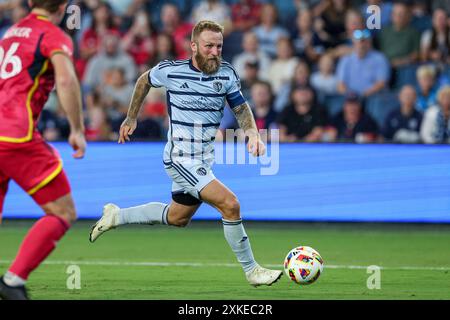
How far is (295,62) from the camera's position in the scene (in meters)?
15.9

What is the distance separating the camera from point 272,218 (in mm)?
13422

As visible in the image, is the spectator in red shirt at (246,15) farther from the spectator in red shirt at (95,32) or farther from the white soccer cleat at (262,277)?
the white soccer cleat at (262,277)

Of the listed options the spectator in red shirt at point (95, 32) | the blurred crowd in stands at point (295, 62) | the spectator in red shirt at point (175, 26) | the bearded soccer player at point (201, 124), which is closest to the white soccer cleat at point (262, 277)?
the bearded soccer player at point (201, 124)

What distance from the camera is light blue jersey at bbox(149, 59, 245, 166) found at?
8.76 m

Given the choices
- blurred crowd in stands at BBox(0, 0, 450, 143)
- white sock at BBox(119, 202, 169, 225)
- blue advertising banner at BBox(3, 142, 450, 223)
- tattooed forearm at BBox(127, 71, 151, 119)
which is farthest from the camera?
blurred crowd in stands at BBox(0, 0, 450, 143)

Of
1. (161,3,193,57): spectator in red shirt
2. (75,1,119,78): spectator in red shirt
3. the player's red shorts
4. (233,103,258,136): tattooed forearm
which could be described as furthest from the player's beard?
(75,1,119,78): spectator in red shirt

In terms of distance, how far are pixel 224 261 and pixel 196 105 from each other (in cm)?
242

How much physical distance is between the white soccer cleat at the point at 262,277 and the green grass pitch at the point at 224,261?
0.27 feet

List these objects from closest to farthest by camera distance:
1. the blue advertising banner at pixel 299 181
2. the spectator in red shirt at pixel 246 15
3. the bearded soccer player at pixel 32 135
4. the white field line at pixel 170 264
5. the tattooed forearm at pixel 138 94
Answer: the bearded soccer player at pixel 32 135 < the tattooed forearm at pixel 138 94 < the white field line at pixel 170 264 < the blue advertising banner at pixel 299 181 < the spectator in red shirt at pixel 246 15

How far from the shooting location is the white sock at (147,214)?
9172 mm

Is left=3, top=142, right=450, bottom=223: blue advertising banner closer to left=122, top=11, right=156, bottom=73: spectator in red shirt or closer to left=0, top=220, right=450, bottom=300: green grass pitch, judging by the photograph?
left=0, top=220, right=450, bottom=300: green grass pitch

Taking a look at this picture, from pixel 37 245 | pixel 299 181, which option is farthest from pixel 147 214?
pixel 299 181

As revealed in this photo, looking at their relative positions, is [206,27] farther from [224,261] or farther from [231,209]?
[224,261]

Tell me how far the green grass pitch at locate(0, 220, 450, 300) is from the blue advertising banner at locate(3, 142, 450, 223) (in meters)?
0.21
